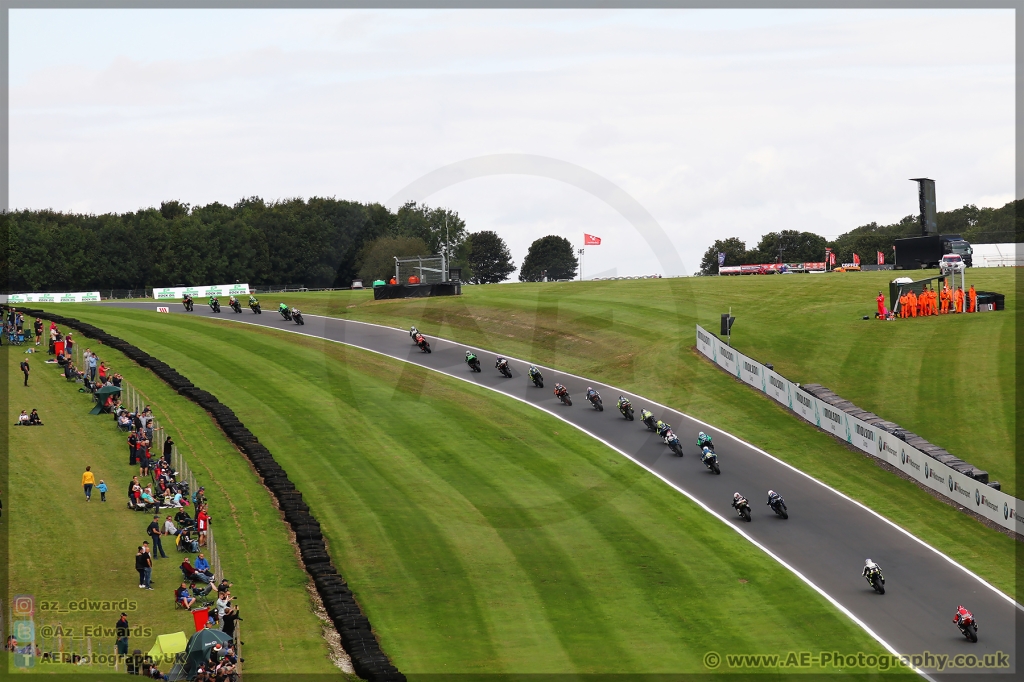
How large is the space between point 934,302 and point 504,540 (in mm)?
38349

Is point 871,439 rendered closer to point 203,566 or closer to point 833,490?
point 833,490

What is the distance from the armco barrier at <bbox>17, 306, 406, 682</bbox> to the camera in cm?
2244

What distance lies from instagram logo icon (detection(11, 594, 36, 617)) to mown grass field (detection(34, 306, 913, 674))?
8345 mm

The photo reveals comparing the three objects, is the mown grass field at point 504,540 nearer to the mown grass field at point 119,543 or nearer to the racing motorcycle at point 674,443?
the mown grass field at point 119,543

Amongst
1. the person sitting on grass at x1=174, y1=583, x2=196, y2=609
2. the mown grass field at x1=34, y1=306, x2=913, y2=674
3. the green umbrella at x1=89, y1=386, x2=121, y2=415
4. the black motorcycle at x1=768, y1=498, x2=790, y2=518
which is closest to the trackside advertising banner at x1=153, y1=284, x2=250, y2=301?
the mown grass field at x1=34, y1=306, x2=913, y2=674

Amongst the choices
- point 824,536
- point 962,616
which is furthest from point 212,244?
point 962,616

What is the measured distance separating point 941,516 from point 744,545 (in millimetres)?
7873

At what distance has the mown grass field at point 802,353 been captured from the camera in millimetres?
36688

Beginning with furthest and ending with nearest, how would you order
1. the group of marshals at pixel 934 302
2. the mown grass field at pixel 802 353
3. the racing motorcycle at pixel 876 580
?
1. the group of marshals at pixel 934 302
2. the mown grass field at pixel 802 353
3. the racing motorcycle at pixel 876 580

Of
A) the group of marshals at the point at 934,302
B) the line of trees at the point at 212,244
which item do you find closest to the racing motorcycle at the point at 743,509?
the group of marshals at the point at 934,302

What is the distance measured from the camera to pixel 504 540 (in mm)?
31281

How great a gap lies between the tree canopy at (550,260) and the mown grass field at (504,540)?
4632 inches

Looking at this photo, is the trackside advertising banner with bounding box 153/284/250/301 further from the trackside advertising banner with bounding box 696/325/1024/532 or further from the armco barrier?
the trackside advertising banner with bounding box 696/325/1024/532

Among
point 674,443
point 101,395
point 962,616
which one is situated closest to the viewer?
point 962,616
